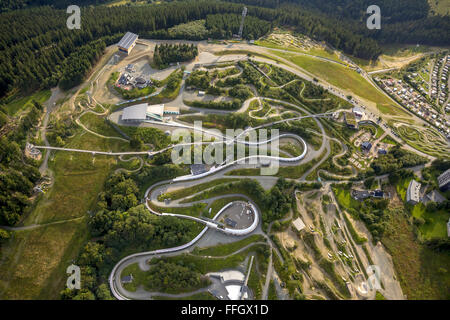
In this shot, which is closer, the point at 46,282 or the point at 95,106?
the point at 46,282

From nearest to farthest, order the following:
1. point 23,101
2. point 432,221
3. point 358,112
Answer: point 432,221
point 358,112
point 23,101

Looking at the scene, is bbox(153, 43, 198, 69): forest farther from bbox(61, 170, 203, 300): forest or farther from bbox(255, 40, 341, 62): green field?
bbox(61, 170, 203, 300): forest

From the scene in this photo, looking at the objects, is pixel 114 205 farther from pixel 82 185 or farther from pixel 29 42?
pixel 29 42

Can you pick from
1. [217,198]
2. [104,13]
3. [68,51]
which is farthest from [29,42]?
[217,198]

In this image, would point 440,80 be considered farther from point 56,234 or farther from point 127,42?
→ point 56,234

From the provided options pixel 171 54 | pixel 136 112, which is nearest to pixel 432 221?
pixel 136 112
